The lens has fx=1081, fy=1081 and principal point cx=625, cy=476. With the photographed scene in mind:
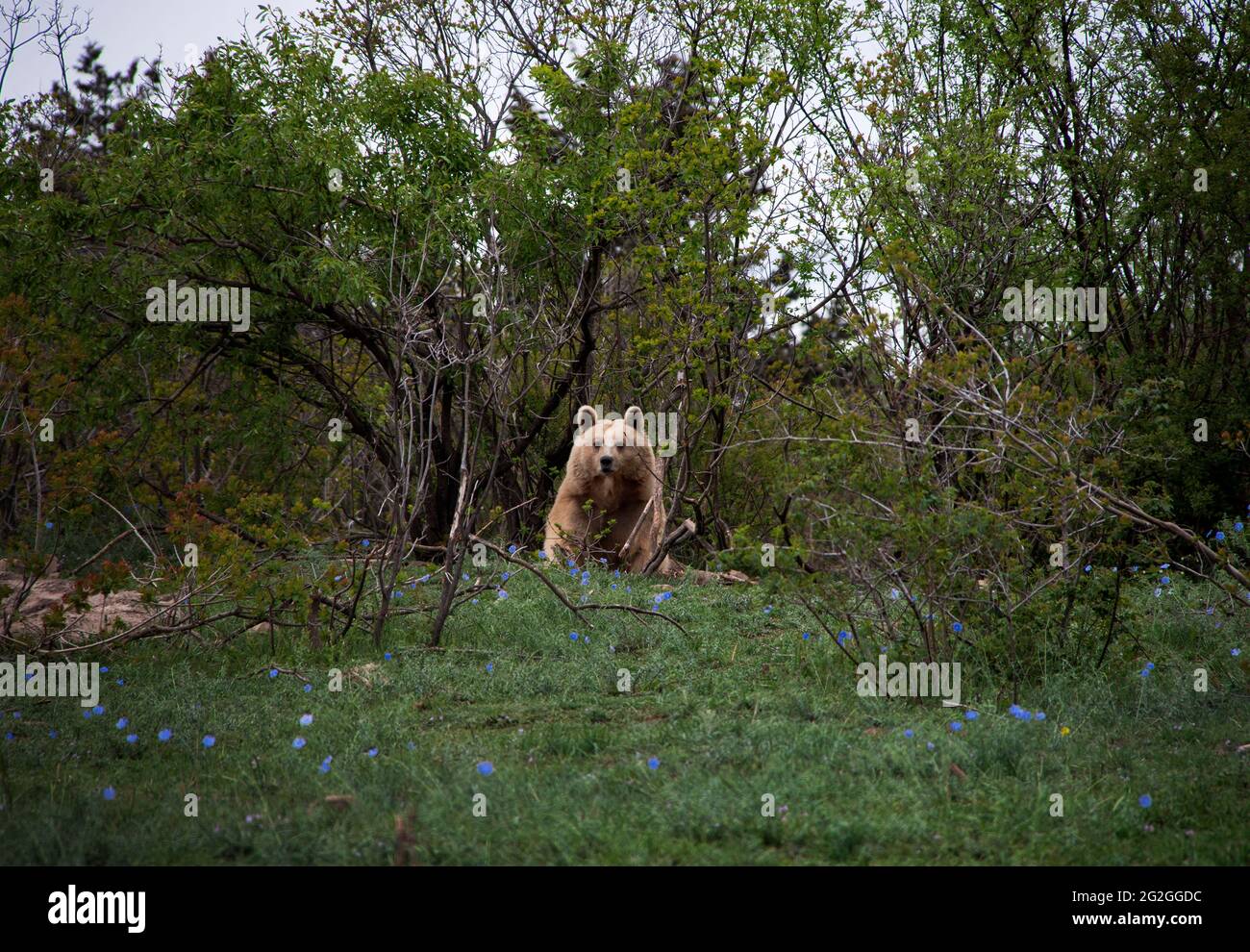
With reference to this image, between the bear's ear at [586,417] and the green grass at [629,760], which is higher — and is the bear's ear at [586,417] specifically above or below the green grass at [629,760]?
Result: above

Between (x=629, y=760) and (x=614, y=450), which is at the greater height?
(x=614, y=450)

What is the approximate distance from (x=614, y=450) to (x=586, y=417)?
86 centimetres

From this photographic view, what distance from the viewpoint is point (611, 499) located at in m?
11.1

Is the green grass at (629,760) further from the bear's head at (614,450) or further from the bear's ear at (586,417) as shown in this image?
the bear's ear at (586,417)

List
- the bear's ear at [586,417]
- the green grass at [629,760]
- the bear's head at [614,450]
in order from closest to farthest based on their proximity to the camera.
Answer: the green grass at [629,760] → the bear's head at [614,450] → the bear's ear at [586,417]

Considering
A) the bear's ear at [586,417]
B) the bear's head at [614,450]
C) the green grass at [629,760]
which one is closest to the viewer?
the green grass at [629,760]

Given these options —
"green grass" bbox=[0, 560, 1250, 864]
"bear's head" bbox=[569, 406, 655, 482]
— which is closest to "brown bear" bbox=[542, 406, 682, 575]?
"bear's head" bbox=[569, 406, 655, 482]

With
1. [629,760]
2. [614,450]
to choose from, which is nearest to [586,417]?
[614,450]

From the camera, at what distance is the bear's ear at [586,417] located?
36.2 ft

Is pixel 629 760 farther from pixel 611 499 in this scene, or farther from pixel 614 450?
pixel 611 499

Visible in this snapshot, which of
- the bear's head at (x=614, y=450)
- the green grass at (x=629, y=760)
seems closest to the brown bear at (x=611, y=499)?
the bear's head at (x=614, y=450)

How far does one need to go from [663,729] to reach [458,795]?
128cm

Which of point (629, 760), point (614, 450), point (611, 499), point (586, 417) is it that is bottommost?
point (629, 760)

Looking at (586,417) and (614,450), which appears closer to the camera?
(614,450)
